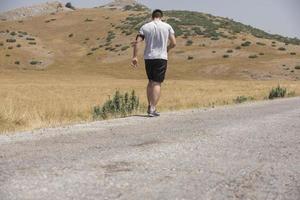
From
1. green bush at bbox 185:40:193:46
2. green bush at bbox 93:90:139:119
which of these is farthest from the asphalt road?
green bush at bbox 185:40:193:46

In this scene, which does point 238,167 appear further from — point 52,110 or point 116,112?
point 52,110

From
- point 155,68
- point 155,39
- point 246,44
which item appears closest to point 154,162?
point 155,68

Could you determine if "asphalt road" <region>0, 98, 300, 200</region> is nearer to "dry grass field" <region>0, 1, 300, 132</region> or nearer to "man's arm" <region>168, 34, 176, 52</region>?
"man's arm" <region>168, 34, 176, 52</region>

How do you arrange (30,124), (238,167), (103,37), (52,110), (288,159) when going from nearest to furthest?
(238,167) → (288,159) → (30,124) → (52,110) → (103,37)

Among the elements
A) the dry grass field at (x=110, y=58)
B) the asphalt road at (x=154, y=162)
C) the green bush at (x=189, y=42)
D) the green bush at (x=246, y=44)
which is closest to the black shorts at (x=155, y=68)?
the asphalt road at (x=154, y=162)

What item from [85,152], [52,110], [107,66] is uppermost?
[85,152]

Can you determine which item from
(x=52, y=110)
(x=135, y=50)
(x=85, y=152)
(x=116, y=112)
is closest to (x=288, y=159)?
(x=85, y=152)

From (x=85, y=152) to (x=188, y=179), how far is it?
2025 millimetres

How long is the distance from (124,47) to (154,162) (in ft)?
231

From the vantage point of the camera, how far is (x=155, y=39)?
44.4 ft

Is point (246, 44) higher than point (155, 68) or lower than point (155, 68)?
lower

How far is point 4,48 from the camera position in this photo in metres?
75.8

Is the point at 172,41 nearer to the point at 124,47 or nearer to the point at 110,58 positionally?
the point at 110,58

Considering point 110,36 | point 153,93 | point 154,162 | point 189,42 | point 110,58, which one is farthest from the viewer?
point 110,36
